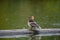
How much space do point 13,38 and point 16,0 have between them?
2833cm

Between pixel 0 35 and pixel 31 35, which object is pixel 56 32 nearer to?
pixel 31 35

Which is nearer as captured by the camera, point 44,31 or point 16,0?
point 44,31

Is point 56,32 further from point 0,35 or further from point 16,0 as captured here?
point 16,0

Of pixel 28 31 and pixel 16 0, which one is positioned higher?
pixel 16 0

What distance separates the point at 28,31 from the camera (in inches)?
438

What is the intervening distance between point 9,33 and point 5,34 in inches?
5.3

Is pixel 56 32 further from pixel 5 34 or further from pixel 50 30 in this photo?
pixel 5 34

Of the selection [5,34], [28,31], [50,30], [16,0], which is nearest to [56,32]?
[50,30]

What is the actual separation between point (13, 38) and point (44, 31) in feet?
3.29

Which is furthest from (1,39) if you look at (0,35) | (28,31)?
(28,31)

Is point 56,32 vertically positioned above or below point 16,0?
below

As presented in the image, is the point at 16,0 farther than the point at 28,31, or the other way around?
the point at 16,0

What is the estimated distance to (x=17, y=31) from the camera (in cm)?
1103

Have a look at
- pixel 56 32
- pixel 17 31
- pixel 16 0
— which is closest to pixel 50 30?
pixel 56 32
